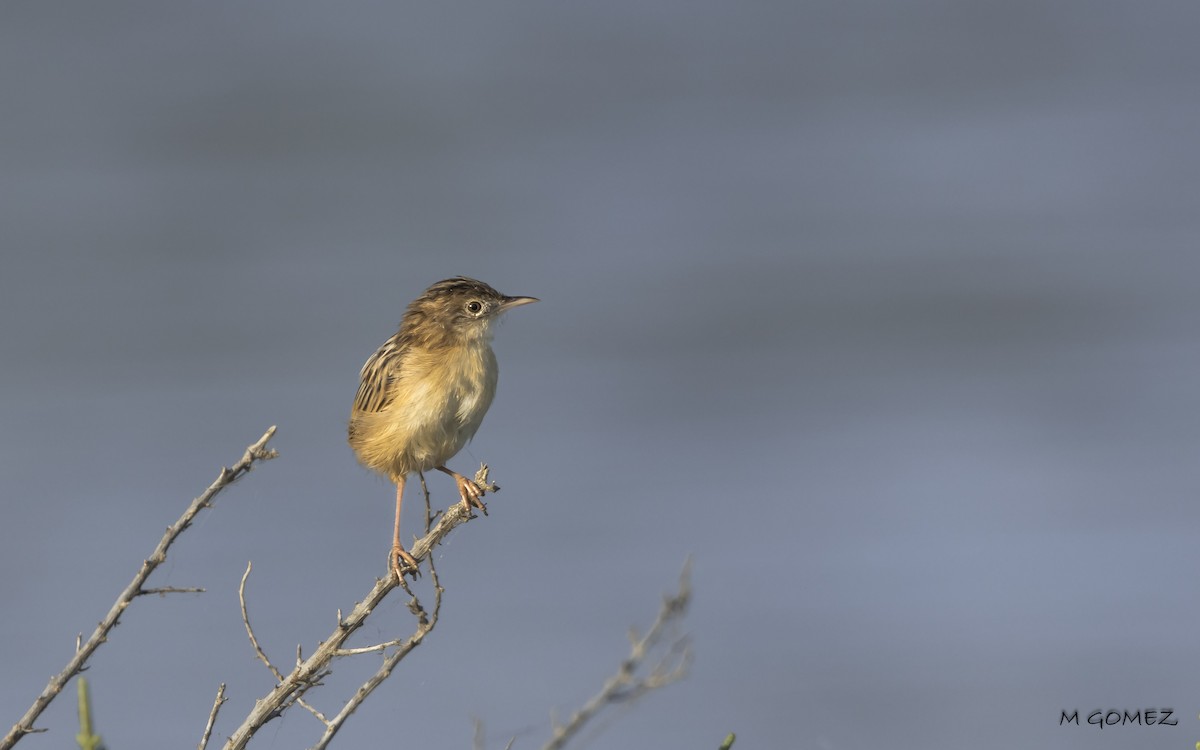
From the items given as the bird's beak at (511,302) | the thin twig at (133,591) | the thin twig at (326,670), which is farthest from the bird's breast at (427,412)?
the thin twig at (133,591)

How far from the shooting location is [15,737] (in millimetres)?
2961

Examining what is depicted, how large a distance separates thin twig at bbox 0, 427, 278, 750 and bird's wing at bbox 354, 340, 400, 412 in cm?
216

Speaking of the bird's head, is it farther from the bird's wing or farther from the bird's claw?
the bird's claw

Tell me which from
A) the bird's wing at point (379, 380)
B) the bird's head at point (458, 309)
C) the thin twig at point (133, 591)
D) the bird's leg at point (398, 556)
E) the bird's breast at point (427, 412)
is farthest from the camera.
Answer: the bird's head at point (458, 309)

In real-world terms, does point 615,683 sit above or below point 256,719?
below

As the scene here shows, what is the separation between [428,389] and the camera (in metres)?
5.32

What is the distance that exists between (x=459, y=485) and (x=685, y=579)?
2.72 m

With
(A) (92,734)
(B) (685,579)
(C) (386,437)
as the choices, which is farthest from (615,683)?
(C) (386,437)

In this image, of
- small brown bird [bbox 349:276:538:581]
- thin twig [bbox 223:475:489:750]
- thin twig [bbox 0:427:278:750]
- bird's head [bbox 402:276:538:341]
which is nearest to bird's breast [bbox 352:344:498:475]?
small brown bird [bbox 349:276:538:581]

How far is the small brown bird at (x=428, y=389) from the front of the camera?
532cm

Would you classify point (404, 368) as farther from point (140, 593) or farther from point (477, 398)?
point (140, 593)

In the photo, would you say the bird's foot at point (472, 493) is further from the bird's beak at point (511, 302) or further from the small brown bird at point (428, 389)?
the bird's beak at point (511, 302)

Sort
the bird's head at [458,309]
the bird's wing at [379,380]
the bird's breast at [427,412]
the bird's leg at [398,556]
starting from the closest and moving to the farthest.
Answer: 1. the bird's leg at [398,556]
2. the bird's breast at [427,412]
3. the bird's wing at [379,380]
4. the bird's head at [458,309]

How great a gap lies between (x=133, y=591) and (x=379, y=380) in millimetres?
2332
